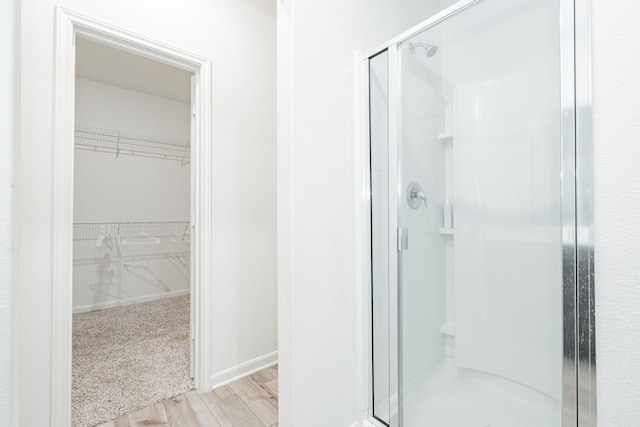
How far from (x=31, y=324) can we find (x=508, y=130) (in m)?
2.30

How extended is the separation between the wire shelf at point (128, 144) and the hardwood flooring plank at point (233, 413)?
319 cm

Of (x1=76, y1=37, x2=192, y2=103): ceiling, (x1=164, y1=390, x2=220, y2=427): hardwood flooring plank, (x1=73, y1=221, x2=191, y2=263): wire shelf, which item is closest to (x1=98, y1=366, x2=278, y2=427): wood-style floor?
(x1=164, y1=390, x2=220, y2=427): hardwood flooring plank

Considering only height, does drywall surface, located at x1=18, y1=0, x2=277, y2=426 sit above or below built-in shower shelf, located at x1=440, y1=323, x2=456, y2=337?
above

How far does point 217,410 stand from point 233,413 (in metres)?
0.10

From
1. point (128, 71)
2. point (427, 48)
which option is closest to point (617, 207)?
point (427, 48)

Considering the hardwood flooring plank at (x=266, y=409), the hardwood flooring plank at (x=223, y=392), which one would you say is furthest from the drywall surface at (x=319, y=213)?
the hardwood flooring plank at (x=223, y=392)

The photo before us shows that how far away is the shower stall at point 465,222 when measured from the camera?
1.15 metres

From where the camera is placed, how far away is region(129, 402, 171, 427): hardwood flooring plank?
Result: 150cm

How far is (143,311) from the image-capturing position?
10.7ft

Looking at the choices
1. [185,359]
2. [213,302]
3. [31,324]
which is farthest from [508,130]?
[185,359]

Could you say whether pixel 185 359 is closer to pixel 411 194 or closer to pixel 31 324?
pixel 31 324

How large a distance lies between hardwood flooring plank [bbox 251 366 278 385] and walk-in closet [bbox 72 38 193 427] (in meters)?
0.53

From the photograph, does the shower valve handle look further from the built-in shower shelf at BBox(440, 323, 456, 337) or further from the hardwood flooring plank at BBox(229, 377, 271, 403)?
the hardwood flooring plank at BBox(229, 377, 271, 403)

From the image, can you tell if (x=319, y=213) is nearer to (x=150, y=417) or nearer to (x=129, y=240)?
(x=150, y=417)
